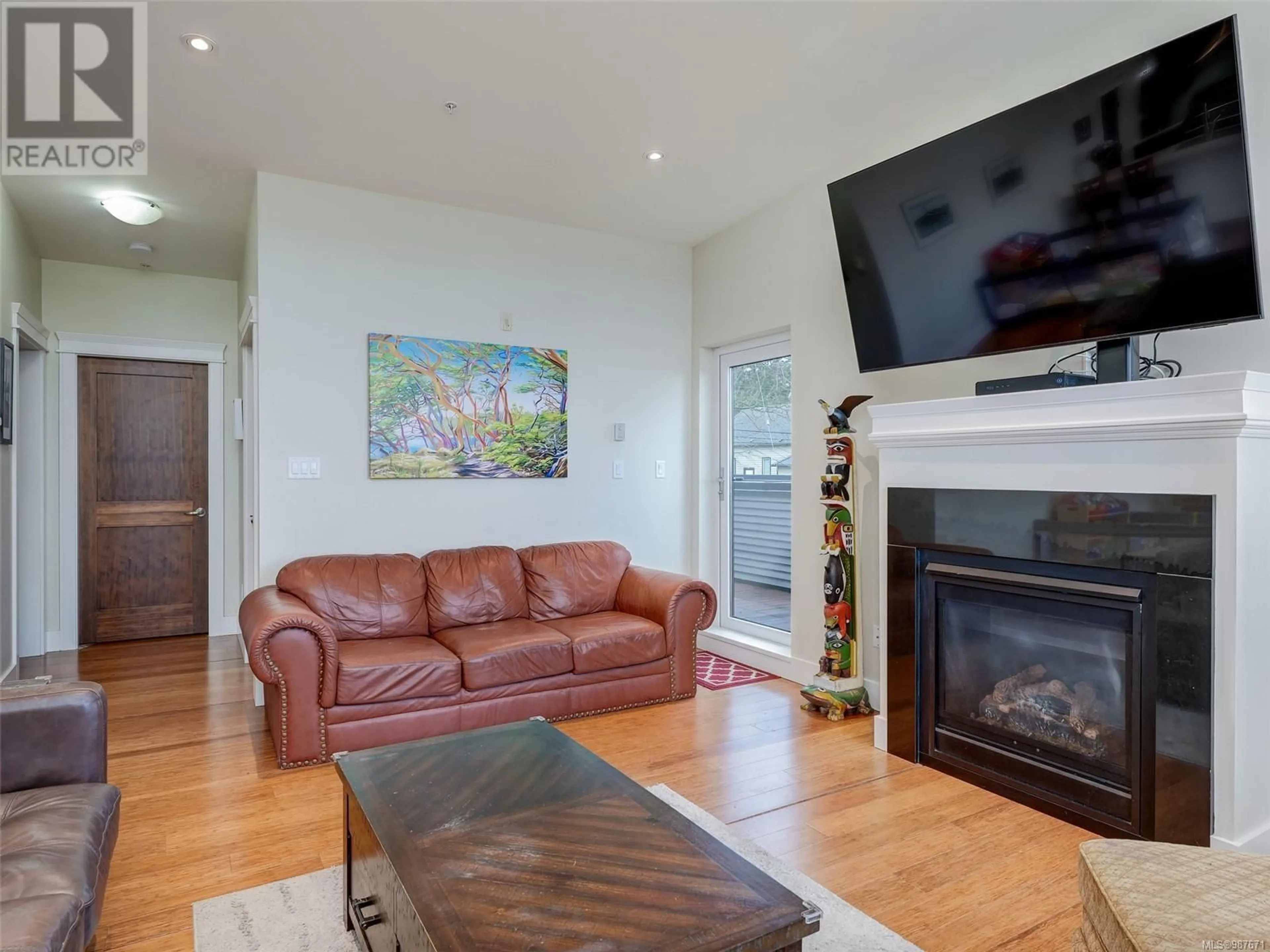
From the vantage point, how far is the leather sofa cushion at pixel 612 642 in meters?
3.44

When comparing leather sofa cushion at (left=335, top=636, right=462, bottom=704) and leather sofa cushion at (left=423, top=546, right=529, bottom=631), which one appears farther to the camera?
leather sofa cushion at (left=423, top=546, right=529, bottom=631)

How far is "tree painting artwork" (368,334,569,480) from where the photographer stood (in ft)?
12.9

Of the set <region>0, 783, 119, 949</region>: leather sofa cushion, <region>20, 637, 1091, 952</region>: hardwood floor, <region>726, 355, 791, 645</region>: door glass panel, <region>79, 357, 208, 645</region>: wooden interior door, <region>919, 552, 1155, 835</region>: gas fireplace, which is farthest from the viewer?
<region>79, 357, 208, 645</region>: wooden interior door

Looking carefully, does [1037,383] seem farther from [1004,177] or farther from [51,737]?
[51,737]

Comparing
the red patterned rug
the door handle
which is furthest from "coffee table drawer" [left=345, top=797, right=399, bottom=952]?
the red patterned rug

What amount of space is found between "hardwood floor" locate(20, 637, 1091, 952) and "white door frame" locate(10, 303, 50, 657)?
1.70 metres

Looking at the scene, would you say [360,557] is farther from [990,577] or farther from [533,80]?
[990,577]

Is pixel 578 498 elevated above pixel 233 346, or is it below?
below

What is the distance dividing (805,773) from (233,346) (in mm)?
5032

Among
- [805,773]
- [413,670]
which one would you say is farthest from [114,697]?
[805,773]

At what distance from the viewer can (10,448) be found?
4.27 metres

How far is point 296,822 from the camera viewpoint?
2.43 metres

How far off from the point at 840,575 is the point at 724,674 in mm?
1094

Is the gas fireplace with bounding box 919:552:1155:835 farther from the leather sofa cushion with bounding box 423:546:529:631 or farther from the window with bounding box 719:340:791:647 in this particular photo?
the leather sofa cushion with bounding box 423:546:529:631
